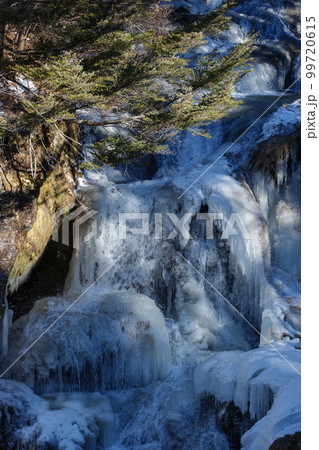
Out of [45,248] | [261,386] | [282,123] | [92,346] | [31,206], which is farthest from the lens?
[282,123]

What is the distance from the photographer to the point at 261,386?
5.31 meters

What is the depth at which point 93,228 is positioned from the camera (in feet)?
29.6

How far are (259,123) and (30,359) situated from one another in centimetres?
885

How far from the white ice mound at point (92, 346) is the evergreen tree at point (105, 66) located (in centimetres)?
321

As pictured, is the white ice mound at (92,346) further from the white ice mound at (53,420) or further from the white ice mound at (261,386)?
the white ice mound at (261,386)

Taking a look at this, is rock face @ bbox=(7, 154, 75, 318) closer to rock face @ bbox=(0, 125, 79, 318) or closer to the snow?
rock face @ bbox=(0, 125, 79, 318)

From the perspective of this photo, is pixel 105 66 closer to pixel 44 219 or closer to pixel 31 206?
pixel 31 206

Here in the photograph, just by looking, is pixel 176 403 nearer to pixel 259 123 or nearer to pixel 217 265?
pixel 217 265

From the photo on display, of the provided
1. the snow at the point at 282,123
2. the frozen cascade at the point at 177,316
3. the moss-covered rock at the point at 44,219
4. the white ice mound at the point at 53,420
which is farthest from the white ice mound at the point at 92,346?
the snow at the point at 282,123

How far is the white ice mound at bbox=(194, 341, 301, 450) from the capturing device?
4.35 m

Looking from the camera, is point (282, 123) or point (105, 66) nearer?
point (105, 66)

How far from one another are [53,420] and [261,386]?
9.30 ft

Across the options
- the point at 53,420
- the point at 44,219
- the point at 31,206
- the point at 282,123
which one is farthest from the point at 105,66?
the point at 282,123
